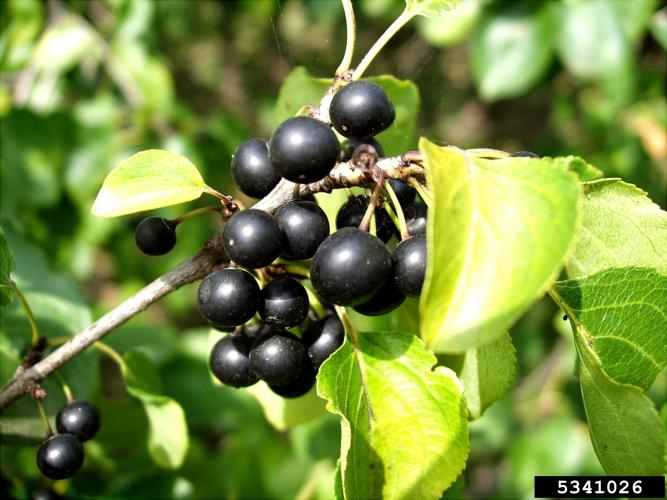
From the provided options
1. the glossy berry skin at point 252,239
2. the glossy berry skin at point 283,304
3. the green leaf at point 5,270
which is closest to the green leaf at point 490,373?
the glossy berry skin at point 283,304

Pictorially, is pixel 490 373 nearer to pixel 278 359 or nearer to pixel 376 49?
pixel 278 359

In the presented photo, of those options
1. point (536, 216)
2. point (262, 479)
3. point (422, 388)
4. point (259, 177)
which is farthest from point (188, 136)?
point (536, 216)

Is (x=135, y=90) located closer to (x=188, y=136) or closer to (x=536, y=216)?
(x=188, y=136)

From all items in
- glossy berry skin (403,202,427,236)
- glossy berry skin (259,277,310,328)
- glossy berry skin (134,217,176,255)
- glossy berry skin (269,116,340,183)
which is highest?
glossy berry skin (269,116,340,183)

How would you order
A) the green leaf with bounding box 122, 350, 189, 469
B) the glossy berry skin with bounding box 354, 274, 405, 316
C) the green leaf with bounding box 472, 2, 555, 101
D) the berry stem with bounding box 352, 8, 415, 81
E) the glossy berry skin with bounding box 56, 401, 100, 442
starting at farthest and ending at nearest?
the green leaf with bounding box 472, 2, 555, 101, the green leaf with bounding box 122, 350, 189, 469, the glossy berry skin with bounding box 56, 401, 100, 442, the berry stem with bounding box 352, 8, 415, 81, the glossy berry skin with bounding box 354, 274, 405, 316

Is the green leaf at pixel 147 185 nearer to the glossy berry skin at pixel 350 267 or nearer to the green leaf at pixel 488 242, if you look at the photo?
the glossy berry skin at pixel 350 267

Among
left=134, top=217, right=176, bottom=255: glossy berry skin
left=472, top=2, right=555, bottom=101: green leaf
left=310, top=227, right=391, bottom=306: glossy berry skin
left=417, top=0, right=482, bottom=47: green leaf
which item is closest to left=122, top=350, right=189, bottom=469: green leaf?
left=134, top=217, right=176, bottom=255: glossy berry skin

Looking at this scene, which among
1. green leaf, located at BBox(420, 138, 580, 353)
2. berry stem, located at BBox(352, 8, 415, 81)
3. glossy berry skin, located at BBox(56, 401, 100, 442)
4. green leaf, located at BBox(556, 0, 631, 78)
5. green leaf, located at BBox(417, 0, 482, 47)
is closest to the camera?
green leaf, located at BBox(420, 138, 580, 353)

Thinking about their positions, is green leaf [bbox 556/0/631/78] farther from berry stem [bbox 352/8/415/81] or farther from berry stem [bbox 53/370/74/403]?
berry stem [bbox 53/370/74/403]
